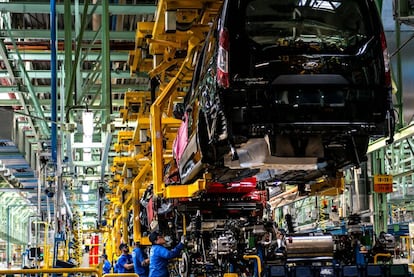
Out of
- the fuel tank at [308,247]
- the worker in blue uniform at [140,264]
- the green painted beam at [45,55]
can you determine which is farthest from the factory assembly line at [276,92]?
the green painted beam at [45,55]

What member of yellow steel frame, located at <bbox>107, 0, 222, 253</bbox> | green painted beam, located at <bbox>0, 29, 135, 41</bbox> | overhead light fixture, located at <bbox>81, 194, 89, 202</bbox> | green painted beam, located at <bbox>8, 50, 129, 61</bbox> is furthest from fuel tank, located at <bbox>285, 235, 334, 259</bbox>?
overhead light fixture, located at <bbox>81, 194, 89, 202</bbox>

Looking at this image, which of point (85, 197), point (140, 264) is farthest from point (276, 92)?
point (85, 197)

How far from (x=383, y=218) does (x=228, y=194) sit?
19.1ft

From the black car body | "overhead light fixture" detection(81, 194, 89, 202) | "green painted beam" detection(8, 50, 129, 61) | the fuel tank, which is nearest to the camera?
the black car body

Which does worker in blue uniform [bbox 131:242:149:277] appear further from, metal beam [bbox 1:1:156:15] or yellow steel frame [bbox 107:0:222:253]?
metal beam [bbox 1:1:156:15]

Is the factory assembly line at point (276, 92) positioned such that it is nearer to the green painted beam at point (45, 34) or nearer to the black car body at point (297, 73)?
the black car body at point (297, 73)

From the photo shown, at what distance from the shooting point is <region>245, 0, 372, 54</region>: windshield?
6.09m

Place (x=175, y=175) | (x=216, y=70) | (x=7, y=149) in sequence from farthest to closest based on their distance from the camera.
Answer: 1. (x=7, y=149)
2. (x=175, y=175)
3. (x=216, y=70)

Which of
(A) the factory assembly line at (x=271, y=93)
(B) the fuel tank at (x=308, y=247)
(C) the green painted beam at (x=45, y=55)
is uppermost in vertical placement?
(C) the green painted beam at (x=45, y=55)

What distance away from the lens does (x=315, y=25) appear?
6.21 metres

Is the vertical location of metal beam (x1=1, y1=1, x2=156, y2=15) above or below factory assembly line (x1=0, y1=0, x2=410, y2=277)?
above

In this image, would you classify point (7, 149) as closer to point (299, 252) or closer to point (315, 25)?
point (299, 252)

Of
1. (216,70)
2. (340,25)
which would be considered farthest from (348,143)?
(216,70)

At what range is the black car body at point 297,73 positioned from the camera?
598cm
